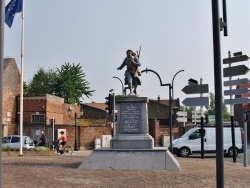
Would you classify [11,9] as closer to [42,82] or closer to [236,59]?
[236,59]

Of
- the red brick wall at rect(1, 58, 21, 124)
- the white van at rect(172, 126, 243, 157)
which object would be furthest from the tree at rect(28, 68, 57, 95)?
the white van at rect(172, 126, 243, 157)

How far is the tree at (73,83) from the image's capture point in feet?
258

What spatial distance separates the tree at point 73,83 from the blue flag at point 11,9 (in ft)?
177

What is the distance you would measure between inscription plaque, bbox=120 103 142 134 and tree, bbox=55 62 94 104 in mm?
61814

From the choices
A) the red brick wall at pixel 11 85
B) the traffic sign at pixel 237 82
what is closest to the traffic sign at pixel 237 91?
the traffic sign at pixel 237 82

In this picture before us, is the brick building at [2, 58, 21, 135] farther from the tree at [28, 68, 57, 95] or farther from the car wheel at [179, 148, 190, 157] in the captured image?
the tree at [28, 68, 57, 95]

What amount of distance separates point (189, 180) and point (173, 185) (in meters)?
1.12

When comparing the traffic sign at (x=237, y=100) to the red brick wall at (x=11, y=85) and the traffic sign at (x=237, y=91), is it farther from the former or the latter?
the red brick wall at (x=11, y=85)

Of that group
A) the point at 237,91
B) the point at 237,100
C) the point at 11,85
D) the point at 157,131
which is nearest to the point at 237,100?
the point at 237,100

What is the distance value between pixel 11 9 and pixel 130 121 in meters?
9.97

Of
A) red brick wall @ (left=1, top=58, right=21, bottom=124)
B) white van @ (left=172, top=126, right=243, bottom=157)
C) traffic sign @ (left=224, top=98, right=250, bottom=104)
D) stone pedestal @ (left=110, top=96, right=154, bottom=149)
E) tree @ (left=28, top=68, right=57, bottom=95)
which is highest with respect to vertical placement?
tree @ (left=28, top=68, right=57, bottom=95)

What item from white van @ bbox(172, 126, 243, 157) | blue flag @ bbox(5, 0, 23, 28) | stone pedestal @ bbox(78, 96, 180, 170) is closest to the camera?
stone pedestal @ bbox(78, 96, 180, 170)

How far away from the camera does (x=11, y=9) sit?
75.2ft

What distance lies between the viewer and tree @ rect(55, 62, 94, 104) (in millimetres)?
78688
